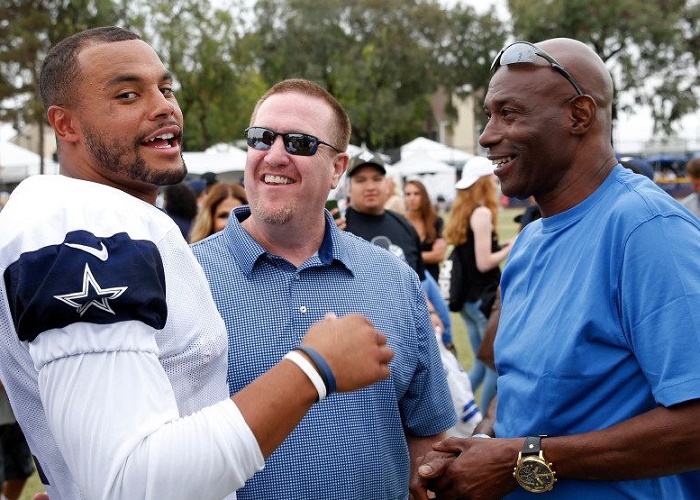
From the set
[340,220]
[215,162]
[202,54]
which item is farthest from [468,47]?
[340,220]

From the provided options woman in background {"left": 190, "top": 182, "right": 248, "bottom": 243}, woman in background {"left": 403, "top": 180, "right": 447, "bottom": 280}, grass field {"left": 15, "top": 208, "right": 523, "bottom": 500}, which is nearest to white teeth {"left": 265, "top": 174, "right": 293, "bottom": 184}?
woman in background {"left": 190, "top": 182, "right": 248, "bottom": 243}

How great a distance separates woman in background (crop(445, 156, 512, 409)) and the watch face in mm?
5009

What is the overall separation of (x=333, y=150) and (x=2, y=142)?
624 inches

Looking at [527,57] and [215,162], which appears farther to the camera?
[215,162]

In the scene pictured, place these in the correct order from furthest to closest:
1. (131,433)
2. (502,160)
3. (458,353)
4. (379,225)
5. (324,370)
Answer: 1. (458,353)
2. (379,225)
3. (502,160)
4. (324,370)
5. (131,433)

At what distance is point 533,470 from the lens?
217 cm

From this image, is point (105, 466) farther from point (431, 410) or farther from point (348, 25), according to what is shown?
point (348, 25)

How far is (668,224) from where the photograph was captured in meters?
2.02

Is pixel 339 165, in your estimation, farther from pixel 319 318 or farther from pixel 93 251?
pixel 93 251

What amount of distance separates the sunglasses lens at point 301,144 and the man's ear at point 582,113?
3.31 ft

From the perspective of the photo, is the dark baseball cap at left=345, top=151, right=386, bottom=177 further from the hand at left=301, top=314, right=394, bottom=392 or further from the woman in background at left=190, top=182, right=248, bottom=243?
the hand at left=301, top=314, right=394, bottom=392

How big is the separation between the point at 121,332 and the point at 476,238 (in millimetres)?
5906

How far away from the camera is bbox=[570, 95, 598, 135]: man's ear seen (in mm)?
2359

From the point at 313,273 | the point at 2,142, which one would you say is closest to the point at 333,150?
the point at 313,273
